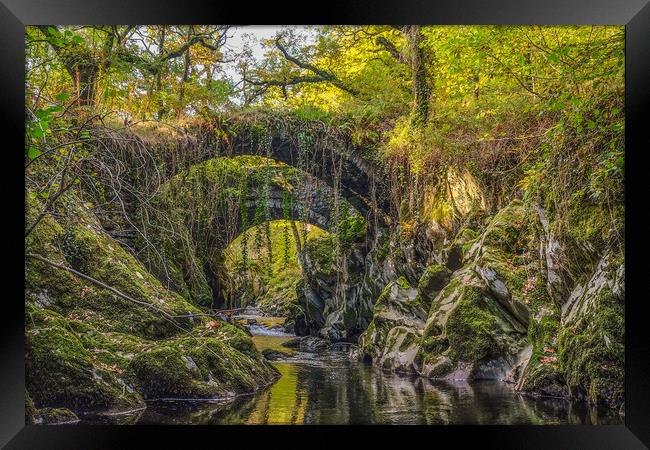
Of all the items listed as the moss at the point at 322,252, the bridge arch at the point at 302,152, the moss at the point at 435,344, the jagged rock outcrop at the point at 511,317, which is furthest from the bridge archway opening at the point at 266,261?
the moss at the point at 435,344

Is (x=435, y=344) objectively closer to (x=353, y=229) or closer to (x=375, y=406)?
(x=375, y=406)

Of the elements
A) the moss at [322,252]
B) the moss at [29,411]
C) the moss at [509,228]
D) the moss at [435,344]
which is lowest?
the moss at [29,411]

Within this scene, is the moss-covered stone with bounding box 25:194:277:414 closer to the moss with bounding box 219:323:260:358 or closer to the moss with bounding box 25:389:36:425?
the moss with bounding box 219:323:260:358

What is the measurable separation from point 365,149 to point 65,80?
2.96 m

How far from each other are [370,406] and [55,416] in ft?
7.86

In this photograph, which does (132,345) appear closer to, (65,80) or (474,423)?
(65,80)

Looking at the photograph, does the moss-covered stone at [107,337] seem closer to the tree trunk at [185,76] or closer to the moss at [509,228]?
the tree trunk at [185,76]

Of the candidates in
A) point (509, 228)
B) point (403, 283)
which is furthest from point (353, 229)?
point (509, 228)

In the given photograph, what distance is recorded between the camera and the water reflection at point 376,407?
152 inches

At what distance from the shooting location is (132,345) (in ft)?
14.3
